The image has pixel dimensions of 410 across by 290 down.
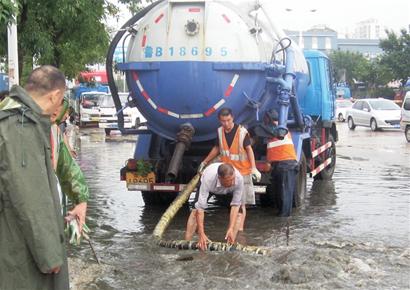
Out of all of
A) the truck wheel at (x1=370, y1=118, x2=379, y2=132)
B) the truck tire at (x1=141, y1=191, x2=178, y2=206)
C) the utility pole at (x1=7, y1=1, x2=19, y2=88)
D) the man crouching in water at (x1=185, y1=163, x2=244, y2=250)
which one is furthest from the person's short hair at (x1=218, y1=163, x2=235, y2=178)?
the truck wheel at (x1=370, y1=118, x2=379, y2=132)

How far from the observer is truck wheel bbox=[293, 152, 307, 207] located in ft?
31.7

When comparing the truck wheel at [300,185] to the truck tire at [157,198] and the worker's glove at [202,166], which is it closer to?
the worker's glove at [202,166]

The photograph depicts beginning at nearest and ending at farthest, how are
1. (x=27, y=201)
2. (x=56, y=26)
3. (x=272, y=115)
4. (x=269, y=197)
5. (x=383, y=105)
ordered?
(x=27, y=201) → (x=272, y=115) → (x=269, y=197) → (x=56, y=26) → (x=383, y=105)

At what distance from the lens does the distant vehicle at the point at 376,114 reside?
29109mm

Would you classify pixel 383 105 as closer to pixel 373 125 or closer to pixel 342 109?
pixel 373 125

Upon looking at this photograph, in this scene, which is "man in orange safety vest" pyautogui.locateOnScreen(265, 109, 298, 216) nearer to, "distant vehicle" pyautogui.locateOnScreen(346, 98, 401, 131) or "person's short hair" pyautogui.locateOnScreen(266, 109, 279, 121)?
"person's short hair" pyautogui.locateOnScreen(266, 109, 279, 121)

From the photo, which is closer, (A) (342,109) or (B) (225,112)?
(B) (225,112)

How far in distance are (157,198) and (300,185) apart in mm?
2238

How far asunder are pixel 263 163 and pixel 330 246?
1725mm

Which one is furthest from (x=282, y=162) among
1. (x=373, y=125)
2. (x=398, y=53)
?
(x=398, y=53)

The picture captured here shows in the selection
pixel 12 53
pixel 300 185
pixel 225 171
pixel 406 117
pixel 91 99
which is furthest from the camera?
pixel 91 99

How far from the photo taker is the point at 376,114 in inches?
1163

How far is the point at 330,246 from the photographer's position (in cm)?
714

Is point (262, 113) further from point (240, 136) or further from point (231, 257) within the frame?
point (231, 257)
